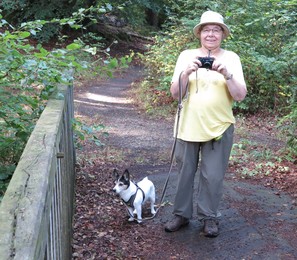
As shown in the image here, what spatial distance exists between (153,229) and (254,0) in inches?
390

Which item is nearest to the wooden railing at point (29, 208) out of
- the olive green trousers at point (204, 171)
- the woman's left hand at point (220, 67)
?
the woman's left hand at point (220, 67)

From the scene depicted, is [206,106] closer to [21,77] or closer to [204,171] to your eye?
[204,171]

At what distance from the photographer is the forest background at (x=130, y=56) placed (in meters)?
3.48

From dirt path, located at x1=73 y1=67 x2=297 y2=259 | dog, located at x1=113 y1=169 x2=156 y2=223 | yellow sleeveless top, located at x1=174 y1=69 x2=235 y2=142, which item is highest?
yellow sleeveless top, located at x1=174 y1=69 x2=235 y2=142

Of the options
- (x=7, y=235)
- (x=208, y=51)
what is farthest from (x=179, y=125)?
(x=7, y=235)

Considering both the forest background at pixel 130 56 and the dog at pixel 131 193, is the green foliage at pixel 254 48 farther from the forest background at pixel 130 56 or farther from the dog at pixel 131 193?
the dog at pixel 131 193

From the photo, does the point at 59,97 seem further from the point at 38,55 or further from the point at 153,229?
the point at 153,229

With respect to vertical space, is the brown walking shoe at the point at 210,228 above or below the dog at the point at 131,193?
below

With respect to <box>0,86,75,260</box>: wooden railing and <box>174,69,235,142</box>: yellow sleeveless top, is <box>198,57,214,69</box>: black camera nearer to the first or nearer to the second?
<box>174,69,235,142</box>: yellow sleeveless top

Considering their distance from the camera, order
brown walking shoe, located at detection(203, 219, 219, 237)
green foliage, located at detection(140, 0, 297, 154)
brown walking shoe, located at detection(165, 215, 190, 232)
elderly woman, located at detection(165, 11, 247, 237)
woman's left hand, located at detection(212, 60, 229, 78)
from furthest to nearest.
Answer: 1. green foliage, located at detection(140, 0, 297, 154)
2. brown walking shoe, located at detection(165, 215, 190, 232)
3. brown walking shoe, located at detection(203, 219, 219, 237)
4. elderly woman, located at detection(165, 11, 247, 237)
5. woman's left hand, located at detection(212, 60, 229, 78)

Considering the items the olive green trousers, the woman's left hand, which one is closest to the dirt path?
the olive green trousers

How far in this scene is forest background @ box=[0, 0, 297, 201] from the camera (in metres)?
3.48

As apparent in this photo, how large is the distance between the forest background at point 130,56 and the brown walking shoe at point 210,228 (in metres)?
1.55

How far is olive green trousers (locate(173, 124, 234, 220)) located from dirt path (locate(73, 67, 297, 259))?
0.94ft
